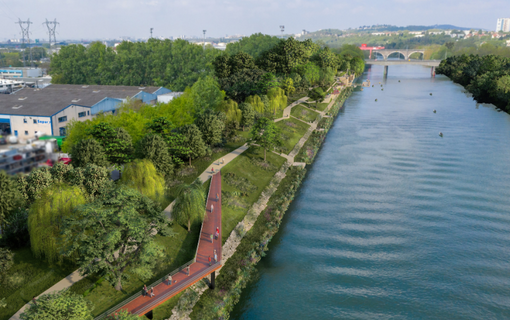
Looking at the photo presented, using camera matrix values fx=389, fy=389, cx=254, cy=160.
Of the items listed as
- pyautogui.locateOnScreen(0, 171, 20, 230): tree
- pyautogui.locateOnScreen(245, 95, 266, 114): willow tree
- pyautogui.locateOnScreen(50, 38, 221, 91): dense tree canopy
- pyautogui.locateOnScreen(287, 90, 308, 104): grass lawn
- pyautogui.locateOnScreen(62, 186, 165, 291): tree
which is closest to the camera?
pyautogui.locateOnScreen(62, 186, 165, 291): tree

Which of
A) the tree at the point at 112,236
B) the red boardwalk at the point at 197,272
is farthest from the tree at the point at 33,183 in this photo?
the red boardwalk at the point at 197,272

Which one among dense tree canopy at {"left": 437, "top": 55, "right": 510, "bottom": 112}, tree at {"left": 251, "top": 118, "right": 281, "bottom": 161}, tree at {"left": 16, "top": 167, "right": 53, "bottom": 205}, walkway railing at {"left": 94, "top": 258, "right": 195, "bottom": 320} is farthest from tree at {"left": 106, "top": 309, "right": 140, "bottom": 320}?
dense tree canopy at {"left": 437, "top": 55, "right": 510, "bottom": 112}

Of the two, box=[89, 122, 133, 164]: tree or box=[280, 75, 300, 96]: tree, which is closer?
box=[89, 122, 133, 164]: tree

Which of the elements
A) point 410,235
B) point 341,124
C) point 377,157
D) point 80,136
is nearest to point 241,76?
point 341,124

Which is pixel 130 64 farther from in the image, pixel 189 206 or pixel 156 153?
pixel 189 206

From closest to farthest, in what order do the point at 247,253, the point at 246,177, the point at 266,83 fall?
the point at 247,253 < the point at 246,177 < the point at 266,83

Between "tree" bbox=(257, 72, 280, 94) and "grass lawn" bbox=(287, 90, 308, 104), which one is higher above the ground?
"tree" bbox=(257, 72, 280, 94)

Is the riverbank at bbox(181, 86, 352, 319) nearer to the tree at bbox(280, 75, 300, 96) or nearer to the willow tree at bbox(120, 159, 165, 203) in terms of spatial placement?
the willow tree at bbox(120, 159, 165, 203)

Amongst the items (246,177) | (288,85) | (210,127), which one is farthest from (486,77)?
(246,177)
